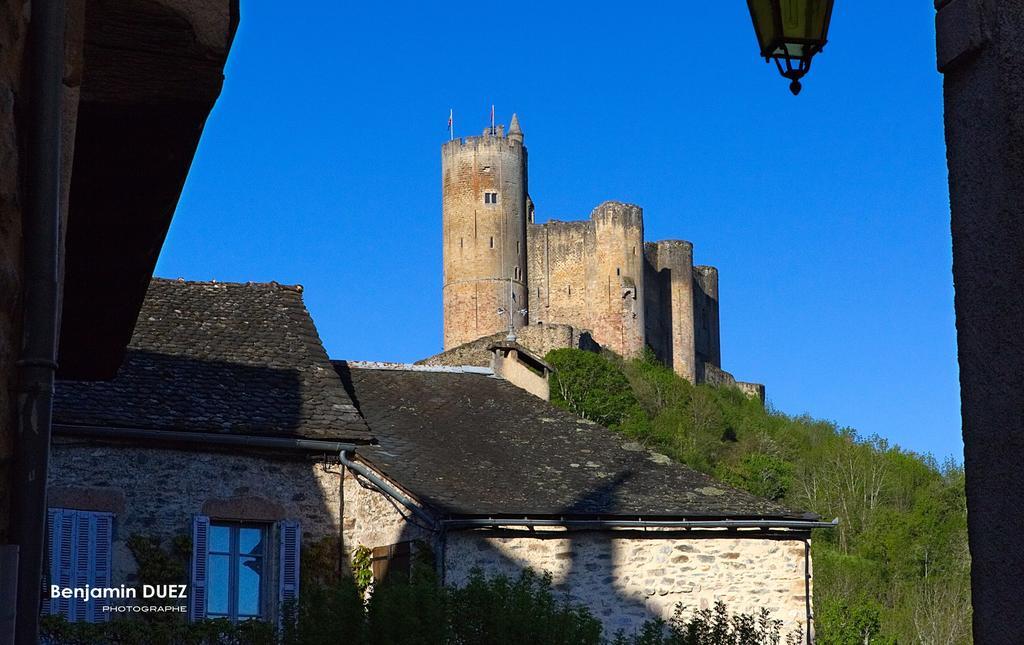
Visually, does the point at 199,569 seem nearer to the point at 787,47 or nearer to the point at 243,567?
the point at 243,567

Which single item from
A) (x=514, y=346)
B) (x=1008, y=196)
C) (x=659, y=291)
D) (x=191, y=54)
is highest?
(x=659, y=291)

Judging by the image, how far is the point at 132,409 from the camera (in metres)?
13.5

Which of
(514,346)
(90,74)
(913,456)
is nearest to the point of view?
(90,74)

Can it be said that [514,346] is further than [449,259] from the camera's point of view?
No

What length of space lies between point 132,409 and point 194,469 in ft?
2.63

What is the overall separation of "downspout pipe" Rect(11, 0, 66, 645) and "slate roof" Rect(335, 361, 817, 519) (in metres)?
10.6

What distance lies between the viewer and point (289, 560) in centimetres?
1353

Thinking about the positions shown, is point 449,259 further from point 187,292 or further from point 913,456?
point 187,292

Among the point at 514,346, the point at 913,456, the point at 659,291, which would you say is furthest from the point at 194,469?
the point at 659,291

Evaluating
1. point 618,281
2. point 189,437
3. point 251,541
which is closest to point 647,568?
point 251,541

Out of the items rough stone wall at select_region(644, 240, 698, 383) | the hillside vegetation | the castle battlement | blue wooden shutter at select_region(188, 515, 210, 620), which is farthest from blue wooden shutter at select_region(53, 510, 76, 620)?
rough stone wall at select_region(644, 240, 698, 383)

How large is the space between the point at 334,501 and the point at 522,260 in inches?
1884

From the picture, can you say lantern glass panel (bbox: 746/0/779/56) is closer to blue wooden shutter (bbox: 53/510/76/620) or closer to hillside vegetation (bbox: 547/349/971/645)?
blue wooden shutter (bbox: 53/510/76/620)

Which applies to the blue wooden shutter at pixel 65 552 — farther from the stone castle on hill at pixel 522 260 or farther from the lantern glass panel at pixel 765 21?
the stone castle on hill at pixel 522 260
